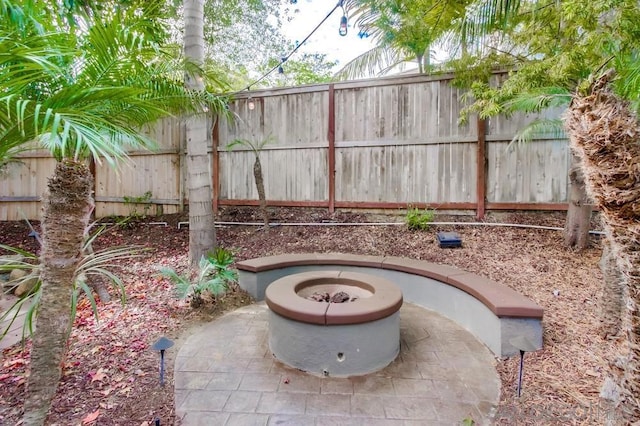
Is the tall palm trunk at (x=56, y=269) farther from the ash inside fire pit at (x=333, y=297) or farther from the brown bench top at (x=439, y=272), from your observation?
the brown bench top at (x=439, y=272)

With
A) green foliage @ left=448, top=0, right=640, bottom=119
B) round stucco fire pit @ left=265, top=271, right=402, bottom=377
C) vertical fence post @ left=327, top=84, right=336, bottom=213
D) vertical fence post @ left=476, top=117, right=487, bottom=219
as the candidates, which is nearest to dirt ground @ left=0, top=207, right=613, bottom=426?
vertical fence post @ left=476, top=117, right=487, bottom=219

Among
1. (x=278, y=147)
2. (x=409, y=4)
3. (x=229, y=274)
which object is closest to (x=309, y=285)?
(x=229, y=274)

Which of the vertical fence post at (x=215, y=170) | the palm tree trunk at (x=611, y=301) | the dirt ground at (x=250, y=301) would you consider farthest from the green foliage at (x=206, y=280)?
the palm tree trunk at (x=611, y=301)

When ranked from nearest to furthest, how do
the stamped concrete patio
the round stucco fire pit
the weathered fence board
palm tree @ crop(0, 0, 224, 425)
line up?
palm tree @ crop(0, 0, 224, 425) → the stamped concrete patio → the round stucco fire pit → the weathered fence board

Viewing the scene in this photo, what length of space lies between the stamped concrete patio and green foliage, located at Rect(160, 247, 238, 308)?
452 millimetres

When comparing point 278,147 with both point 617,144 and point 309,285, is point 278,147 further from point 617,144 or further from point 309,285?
point 617,144

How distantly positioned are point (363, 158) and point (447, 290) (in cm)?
258

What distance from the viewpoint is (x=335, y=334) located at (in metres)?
2.35

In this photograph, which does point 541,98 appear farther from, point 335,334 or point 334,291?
point 335,334

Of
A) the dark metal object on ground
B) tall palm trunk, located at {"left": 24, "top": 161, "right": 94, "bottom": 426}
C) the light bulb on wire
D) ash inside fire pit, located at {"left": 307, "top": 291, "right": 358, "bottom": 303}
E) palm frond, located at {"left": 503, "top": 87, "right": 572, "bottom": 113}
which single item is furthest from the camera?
the dark metal object on ground

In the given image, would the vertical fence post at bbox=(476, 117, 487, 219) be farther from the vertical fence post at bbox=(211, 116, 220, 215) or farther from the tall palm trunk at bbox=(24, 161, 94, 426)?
the tall palm trunk at bbox=(24, 161, 94, 426)

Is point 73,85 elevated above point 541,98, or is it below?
below

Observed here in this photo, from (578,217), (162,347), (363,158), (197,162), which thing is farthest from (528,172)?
(162,347)

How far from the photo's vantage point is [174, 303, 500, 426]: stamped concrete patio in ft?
6.16
